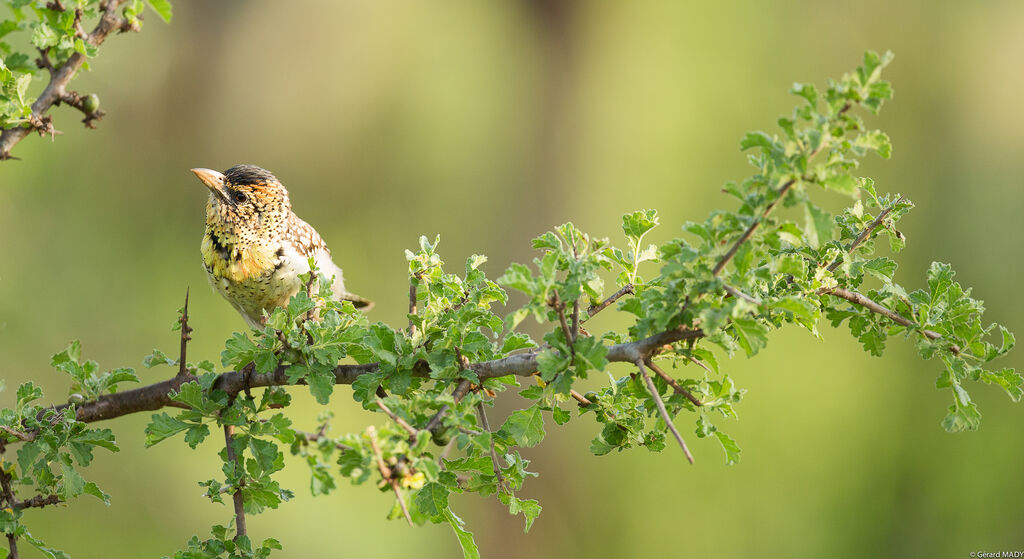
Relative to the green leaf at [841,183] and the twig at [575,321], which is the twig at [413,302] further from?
the green leaf at [841,183]

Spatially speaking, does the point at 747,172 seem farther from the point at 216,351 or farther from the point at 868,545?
the point at 216,351

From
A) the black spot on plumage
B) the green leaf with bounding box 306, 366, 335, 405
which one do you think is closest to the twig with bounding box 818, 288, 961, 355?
the green leaf with bounding box 306, 366, 335, 405

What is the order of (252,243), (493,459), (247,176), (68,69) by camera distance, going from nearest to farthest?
1. (493,459)
2. (68,69)
3. (252,243)
4. (247,176)

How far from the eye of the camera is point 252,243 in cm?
301

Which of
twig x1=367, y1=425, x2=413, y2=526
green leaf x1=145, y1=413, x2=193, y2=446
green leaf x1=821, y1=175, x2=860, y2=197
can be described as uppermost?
green leaf x1=145, y1=413, x2=193, y2=446

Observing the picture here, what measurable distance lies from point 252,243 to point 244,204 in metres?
0.15

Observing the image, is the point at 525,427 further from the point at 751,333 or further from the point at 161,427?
the point at 161,427

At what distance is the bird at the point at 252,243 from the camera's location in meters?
2.97

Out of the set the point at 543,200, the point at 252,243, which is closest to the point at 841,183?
the point at 252,243

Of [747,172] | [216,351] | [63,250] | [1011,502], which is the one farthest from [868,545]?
[63,250]

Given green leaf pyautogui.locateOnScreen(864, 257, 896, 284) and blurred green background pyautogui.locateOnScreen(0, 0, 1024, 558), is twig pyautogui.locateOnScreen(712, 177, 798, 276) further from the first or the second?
blurred green background pyautogui.locateOnScreen(0, 0, 1024, 558)

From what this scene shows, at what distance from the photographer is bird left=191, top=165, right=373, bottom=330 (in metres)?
2.97

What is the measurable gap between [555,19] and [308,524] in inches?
189

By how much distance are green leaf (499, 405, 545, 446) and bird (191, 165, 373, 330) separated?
4.49ft
